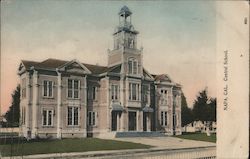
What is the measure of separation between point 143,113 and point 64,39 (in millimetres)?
743

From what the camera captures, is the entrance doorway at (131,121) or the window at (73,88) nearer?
the window at (73,88)

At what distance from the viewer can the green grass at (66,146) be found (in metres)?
2.66

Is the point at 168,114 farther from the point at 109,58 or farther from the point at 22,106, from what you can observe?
the point at 22,106

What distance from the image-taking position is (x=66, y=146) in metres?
2.67

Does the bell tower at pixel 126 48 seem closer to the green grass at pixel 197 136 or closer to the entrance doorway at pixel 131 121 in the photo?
the entrance doorway at pixel 131 121

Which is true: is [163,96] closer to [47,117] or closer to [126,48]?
[126,48]

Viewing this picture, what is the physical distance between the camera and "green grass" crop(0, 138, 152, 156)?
2.66 meters

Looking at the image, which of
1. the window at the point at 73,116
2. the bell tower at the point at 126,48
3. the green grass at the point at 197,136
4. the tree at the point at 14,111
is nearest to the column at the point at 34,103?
the tree at the point at 14,111

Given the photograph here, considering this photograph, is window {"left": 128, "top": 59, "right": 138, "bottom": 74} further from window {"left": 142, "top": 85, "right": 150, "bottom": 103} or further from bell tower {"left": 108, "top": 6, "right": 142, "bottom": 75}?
window {"left": 142, "top": 85, "right": 150, "bottom": 103}

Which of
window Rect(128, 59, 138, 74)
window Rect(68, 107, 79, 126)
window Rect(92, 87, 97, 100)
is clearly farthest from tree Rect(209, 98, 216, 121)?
window Rect(68, 107, 79, 126)

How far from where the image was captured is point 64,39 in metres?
2.67

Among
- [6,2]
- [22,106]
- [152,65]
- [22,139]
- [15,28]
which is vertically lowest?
[22,139]

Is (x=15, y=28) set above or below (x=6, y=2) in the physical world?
below

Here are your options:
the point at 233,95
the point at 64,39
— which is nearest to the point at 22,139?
the point at 64,39
